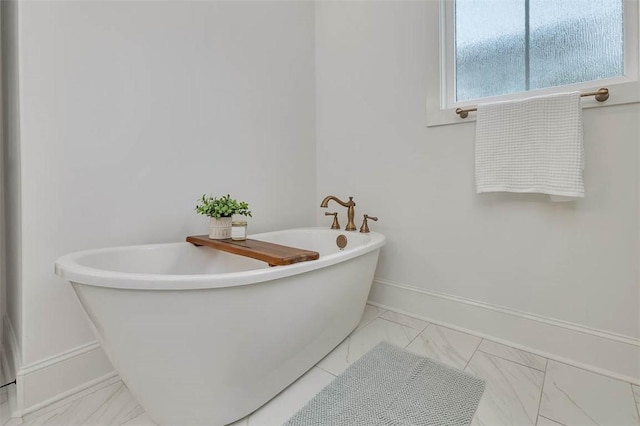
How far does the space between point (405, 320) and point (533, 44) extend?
5.48 feet

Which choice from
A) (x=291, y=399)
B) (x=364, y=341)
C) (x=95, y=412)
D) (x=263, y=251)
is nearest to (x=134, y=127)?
(x=263, y=251)

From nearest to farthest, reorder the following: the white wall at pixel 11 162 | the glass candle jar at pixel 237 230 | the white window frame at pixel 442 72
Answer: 1. the white wall at pixel 11 162
2. the glass candle jar at pixel 237 230
3. the white window frame at pixel 442 72

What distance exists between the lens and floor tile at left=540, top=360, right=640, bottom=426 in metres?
1.00

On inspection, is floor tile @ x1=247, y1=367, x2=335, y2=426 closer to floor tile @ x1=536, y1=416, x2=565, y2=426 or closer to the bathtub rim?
the bathtub rim

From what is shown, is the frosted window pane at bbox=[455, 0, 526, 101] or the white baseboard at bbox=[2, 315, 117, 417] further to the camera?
the frosted window pane at bbox=[455, 0, 526, 101]

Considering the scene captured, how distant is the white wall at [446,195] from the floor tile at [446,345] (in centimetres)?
22

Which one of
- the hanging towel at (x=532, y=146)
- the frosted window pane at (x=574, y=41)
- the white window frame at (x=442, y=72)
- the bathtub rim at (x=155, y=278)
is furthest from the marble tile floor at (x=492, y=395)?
the frosted window pane at (x=574, y=41)

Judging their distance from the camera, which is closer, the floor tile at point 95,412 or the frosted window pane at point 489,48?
the floor tile at point 95,412

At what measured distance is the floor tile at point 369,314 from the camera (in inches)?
68.2

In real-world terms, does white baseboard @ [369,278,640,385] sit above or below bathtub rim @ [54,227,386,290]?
below

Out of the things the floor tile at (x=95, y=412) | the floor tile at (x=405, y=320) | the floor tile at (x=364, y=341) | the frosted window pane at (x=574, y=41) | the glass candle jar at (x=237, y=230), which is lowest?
the floor tile at (x=95, y=412)

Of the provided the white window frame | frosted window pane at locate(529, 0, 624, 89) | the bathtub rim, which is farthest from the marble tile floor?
frosted window pane at locate(529, 0, 624, 89)

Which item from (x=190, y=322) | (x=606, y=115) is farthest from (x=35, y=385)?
(x=606, y=115)

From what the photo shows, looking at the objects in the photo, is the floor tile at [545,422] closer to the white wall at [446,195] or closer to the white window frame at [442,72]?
the white wall at [446,195]
